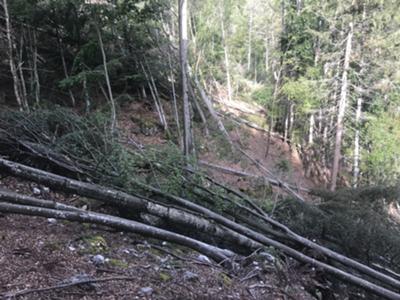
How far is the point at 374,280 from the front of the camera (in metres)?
5.64

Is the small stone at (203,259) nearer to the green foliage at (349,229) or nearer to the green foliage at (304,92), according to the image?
the green foliage at (349,229)

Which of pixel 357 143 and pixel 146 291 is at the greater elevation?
pixel 146 291

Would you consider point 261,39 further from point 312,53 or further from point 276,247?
point 276,247

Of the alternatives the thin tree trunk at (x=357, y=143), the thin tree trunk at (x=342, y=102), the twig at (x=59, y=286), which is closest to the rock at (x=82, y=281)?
the twig at (x=59, y=286)

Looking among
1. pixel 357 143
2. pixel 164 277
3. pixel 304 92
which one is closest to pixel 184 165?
pixel 164 277

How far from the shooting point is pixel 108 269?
3799 mm

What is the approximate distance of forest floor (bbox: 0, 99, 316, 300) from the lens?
11.1 ft

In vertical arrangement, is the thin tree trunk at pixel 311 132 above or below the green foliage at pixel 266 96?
below

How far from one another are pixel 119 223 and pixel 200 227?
131cm

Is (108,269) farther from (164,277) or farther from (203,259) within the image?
(203,259)

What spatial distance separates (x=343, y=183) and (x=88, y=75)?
12.3m

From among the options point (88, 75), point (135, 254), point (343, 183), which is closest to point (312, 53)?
point (343, 183)

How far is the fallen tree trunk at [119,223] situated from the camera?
404 centimetres

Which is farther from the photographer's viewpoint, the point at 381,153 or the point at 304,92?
the point at 304,92
